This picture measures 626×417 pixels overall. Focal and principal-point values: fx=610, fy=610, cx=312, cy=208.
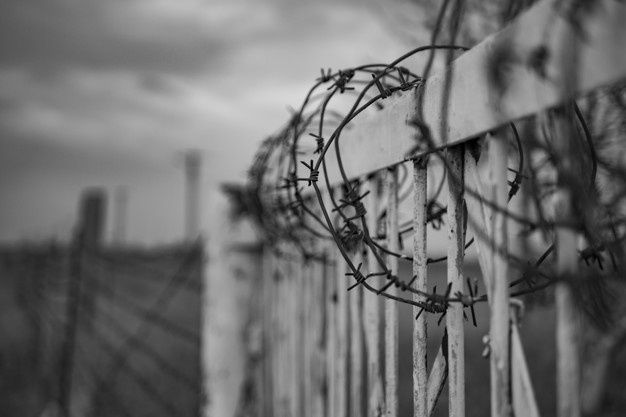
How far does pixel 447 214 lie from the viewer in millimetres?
948

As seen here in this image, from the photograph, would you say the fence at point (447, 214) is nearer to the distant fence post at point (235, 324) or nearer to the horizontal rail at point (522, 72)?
the horizontal rail at point (522, 72)

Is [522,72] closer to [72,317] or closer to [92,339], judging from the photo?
[72,317]

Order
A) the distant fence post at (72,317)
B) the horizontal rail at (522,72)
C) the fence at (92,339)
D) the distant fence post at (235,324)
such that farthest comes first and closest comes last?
the distant fence post at (72,317) < the fence at (92,339) < the distant fence post at (235,324) < the horizontal rail at (522,72)

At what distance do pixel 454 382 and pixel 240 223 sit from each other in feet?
5.24

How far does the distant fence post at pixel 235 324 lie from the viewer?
2422 mm

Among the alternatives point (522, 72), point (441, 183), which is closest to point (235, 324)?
point (441, 183)

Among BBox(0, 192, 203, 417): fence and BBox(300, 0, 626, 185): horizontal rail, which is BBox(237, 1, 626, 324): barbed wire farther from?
BBox(0, 192, 203, 417): fence

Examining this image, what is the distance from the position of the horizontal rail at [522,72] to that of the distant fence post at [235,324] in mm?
1430

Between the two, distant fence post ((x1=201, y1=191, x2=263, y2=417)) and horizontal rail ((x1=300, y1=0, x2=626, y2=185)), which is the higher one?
horizontal rail ((x1=300, y1=0, x2=626, y2=185))

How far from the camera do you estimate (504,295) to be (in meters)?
0.82

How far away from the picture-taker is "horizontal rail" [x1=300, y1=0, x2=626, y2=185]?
615 mm

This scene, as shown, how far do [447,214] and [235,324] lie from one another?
1.64 m

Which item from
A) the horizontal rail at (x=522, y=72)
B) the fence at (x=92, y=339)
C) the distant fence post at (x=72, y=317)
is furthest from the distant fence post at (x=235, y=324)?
the distant fence post at (x=72, y=317)

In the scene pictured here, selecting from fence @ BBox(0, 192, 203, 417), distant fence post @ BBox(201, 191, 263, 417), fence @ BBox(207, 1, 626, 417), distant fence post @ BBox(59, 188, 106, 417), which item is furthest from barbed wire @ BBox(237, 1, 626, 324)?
distant fence post @ BBox(59, 188, 106, 417)
